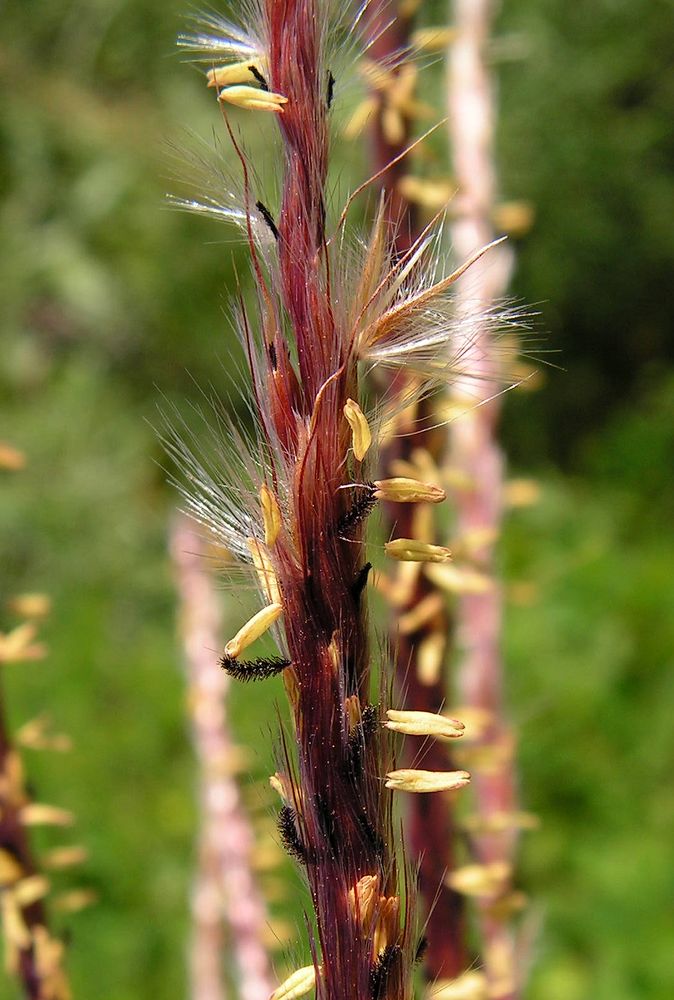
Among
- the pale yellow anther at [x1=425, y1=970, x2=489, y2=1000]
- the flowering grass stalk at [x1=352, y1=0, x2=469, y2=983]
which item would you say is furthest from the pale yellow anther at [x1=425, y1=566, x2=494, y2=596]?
the pale yellow anther at [x1=425, y1=970, x2=489, y2=1000]

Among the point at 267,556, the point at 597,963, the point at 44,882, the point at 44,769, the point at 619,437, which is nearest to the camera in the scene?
the point at 267,556

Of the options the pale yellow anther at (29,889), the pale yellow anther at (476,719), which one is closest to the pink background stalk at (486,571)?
the pale yellow anther at (476,719)

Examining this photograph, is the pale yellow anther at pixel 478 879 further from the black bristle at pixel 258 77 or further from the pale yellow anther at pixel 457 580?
the black bristle at pixel 258 77

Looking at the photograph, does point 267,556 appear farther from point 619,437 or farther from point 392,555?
point 619,437

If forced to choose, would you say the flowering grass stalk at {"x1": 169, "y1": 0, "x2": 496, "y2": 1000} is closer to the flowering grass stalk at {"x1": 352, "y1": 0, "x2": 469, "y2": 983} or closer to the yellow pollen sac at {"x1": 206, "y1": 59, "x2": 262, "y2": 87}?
the yellow pollen sac at {"x1": 206, "y1": 59, "x2": 262, "y2": 87}

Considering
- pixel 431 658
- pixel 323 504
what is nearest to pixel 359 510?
pixel 323 504

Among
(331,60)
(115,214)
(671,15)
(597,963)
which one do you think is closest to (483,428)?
(331,60)
